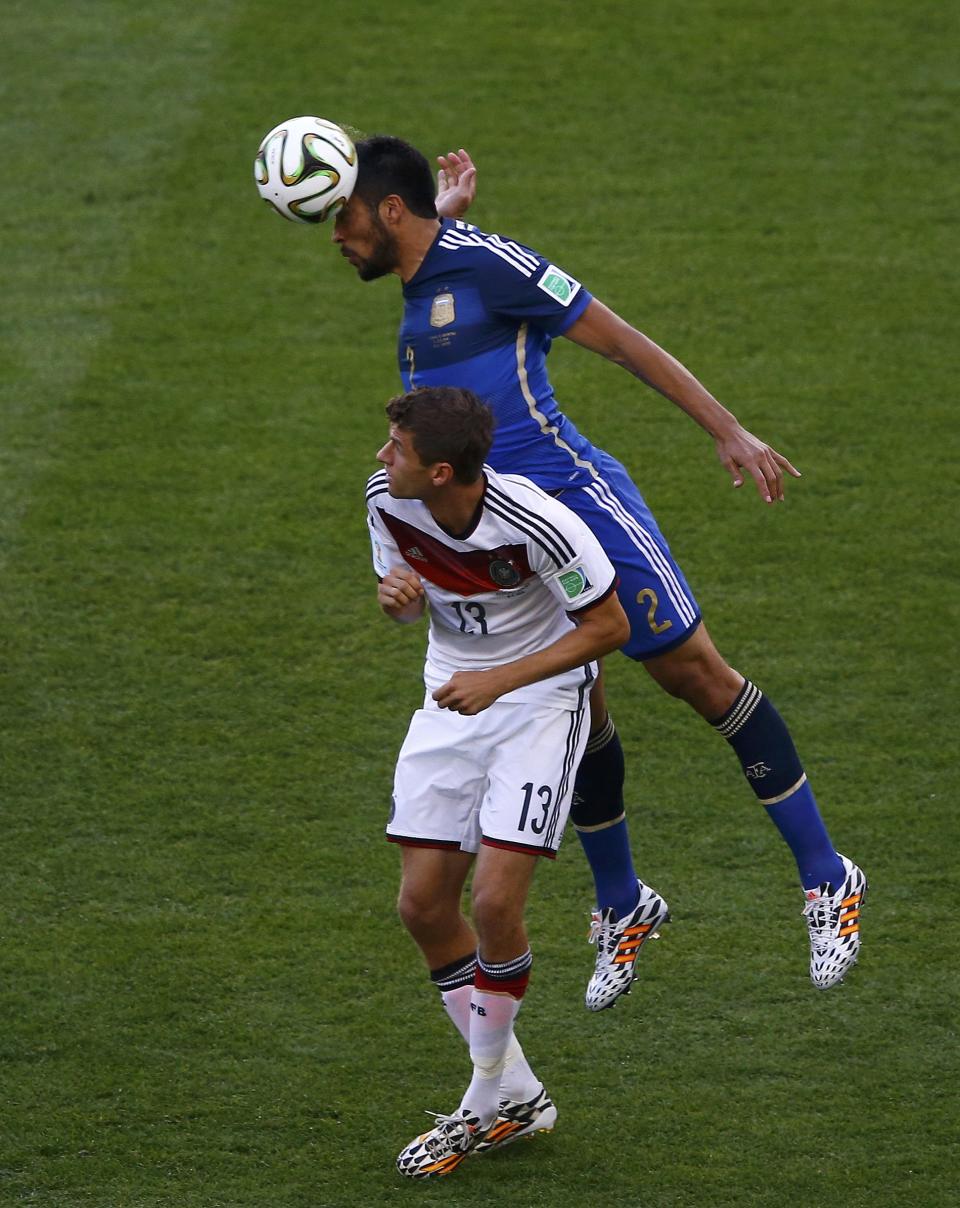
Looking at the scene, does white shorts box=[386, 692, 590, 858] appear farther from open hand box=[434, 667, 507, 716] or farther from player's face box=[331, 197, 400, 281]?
player's face box=[331, 197, 400, 281]

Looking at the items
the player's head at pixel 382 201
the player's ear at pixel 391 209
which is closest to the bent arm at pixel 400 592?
the player's head at pixel 382 201

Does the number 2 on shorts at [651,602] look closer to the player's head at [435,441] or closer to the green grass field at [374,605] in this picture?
the player's head at [435,441]

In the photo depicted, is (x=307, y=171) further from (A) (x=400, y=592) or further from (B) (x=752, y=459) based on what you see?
(B) (x=752, y=459)

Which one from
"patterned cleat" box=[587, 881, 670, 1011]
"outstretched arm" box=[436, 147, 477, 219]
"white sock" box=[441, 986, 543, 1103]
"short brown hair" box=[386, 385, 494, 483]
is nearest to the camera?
"short brown hair" box=[386, 385, 494, 483]

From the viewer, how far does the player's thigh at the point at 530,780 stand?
521cm

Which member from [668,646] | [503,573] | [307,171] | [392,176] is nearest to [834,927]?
[668,646]

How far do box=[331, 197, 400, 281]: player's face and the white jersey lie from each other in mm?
669

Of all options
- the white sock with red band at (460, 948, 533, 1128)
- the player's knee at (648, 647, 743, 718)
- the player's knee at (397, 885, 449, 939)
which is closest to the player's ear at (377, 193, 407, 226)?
the player's knee at (648, 647, 743, 718)

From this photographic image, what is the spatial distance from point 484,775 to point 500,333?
128 cm

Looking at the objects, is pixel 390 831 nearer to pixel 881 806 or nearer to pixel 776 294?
pixel 881 806

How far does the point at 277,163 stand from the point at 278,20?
27.0 feet

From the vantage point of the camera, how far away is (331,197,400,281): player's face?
547 centimetres

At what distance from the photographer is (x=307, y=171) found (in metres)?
5.37

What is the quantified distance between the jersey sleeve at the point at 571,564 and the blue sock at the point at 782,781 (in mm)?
938
